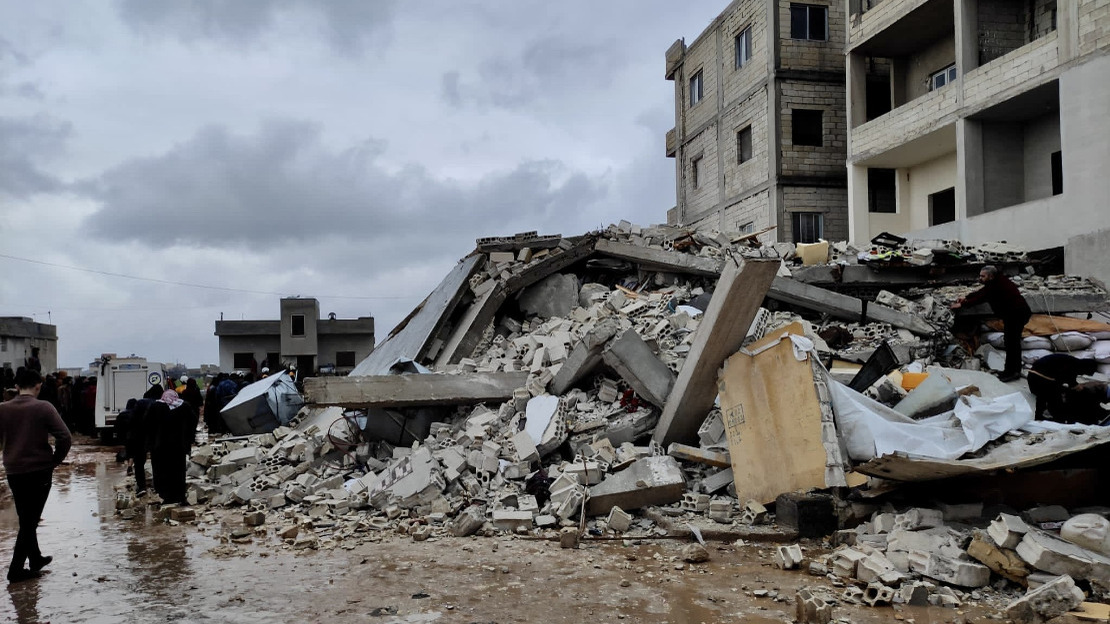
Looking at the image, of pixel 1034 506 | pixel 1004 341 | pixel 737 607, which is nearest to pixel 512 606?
pixel 737 607

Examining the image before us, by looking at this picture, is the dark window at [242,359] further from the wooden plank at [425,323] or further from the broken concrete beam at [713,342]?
the broken concrete beam at [713,342]

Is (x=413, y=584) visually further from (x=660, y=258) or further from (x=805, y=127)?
(x=805, y=127)

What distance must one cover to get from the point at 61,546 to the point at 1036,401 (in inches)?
364

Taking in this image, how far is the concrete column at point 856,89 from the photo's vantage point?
64.2ft

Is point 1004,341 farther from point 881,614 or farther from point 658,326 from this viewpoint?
point 881,614

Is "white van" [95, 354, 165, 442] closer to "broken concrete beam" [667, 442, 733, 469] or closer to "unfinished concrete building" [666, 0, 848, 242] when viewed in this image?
"broken concrete beam" [667, 442, 733, 469]

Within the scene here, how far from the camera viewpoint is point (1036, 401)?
763 centimetres

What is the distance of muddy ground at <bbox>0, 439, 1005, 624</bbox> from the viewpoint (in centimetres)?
457

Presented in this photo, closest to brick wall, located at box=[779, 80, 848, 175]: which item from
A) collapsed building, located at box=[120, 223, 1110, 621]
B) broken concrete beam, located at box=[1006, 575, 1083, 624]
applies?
collapsed building, located at box=[120, 223, 1110, 621]

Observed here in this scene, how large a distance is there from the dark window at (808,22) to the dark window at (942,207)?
19.3 ft

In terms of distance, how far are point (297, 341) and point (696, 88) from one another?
728 inches

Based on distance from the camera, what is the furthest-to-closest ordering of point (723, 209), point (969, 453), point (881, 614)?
point (723, 209) < point (969, 453) < point (881, 614)

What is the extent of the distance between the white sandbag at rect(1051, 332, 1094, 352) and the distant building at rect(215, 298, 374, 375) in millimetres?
25705

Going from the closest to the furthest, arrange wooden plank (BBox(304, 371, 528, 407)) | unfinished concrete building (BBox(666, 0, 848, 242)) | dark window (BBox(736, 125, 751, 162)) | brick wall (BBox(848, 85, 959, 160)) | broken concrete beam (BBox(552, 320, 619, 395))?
broken concrete beam (BBox(552, 320, 619, 395)), wooden plank (BBox(304, 371, 528, 407)), brick wall (BBox(848, 85, 959, 160)), unfinished concrete building (BBox(666, 0, 848, 242)), dark window (BBox(736, 125, 751, 162))
